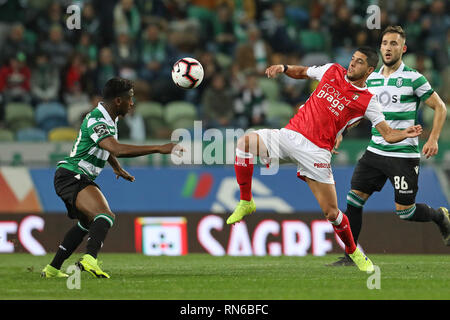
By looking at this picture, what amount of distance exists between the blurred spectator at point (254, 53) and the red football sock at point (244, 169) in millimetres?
7976

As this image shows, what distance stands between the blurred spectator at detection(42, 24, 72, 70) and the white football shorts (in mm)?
8393

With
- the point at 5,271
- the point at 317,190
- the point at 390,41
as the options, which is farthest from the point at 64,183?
the point at 390,41

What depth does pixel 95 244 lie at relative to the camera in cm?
835

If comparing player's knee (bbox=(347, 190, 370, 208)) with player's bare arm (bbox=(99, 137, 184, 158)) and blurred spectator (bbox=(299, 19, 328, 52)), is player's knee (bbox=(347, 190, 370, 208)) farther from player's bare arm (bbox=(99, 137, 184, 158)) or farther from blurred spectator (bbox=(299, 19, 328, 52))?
blurred spectator (bbox=(299, 19, 328, 52))

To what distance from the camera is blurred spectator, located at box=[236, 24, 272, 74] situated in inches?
650

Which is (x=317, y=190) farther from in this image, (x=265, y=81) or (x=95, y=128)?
(x=265, y=81)

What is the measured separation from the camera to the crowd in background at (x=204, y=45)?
1556 centimetres

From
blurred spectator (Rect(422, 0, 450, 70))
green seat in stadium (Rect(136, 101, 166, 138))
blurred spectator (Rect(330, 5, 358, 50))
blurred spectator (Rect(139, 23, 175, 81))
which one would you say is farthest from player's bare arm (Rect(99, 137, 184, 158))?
blurred spectator (Rect(422, 0, 450, 70))

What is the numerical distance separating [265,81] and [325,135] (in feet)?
25.7

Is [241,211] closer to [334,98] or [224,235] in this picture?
[334,98]

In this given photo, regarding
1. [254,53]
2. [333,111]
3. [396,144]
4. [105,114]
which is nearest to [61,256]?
[105,114]

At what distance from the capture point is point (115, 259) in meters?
11.4

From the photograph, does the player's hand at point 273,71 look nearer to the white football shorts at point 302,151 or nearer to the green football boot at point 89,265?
the white football shorts at point 302,151

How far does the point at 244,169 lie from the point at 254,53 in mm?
8410
